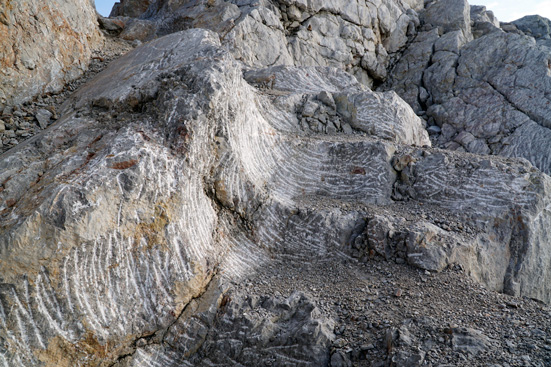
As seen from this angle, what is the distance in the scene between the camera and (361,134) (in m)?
8.11

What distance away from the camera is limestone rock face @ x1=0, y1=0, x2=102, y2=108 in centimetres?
642

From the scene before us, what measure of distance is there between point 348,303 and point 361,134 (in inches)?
161

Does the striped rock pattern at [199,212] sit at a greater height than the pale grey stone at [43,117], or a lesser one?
lesser

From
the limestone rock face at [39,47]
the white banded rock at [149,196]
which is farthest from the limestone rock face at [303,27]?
the white banded rock at [149,196]

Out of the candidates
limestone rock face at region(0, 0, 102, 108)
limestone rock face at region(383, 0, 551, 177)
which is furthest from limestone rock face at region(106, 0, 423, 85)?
limestone rock face at region(0, 0, 102, 108)

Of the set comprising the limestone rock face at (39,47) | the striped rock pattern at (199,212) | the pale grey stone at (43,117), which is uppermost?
the limestone rock face at (39,47)

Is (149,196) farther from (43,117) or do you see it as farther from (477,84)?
(477,84)

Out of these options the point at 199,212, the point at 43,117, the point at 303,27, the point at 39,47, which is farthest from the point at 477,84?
the point at 43,117

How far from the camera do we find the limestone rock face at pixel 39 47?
6418mm

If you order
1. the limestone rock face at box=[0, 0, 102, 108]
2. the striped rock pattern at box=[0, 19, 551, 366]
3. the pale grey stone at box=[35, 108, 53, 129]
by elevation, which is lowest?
the striped rock pattern at box=[0, 19, 551, 366]

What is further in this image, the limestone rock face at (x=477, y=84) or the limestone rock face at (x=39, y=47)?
the limestone rock face at (x=477, y=84)

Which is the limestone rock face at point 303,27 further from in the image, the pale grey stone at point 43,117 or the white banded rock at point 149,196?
the pale grey stone at point 43,117

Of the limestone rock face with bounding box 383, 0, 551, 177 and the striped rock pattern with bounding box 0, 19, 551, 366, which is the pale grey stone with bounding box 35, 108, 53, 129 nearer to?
the striped rock pattern with bounding box 0, 19, 551, 366

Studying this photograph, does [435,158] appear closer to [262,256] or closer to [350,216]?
[350,216]
